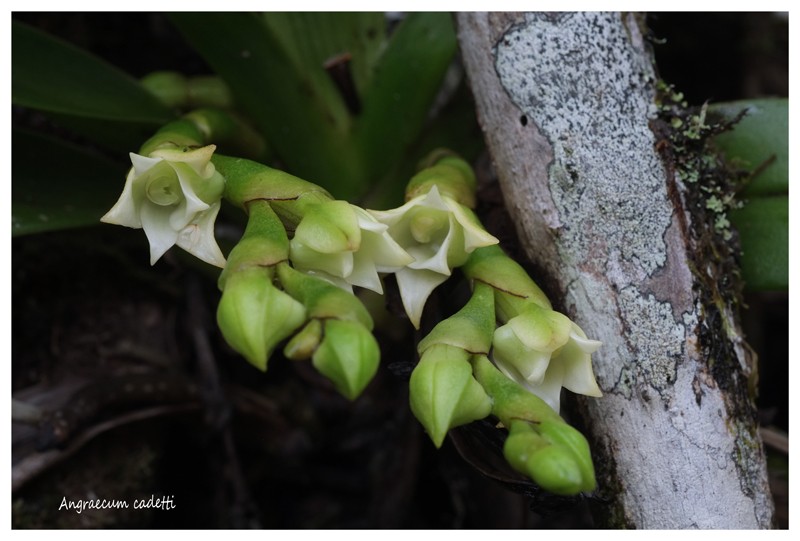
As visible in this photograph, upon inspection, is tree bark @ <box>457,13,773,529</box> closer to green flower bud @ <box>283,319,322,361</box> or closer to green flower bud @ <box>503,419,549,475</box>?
green flower bud @ <box>503,419,549,475</box>

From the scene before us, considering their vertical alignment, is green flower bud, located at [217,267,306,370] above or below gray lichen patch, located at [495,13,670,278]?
below

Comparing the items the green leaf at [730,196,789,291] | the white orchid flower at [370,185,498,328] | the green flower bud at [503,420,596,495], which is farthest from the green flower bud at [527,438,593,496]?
the green leaf at [730,196,789,291]

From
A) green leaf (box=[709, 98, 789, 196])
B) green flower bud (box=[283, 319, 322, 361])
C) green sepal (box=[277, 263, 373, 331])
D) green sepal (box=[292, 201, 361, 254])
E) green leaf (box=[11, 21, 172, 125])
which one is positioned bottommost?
green leaf (box=[11, 21, 172, 125])

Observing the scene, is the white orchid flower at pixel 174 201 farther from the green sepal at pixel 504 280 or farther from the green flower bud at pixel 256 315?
the green sepal at pixel 504 280

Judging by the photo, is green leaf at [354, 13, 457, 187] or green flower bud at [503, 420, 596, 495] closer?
green flower bud at [503, 420, 596, 495]

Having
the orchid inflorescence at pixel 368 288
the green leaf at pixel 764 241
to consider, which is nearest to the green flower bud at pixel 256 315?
the orchid inflorescence at pixel 368 288

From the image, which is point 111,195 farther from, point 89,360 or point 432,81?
point 432,81
